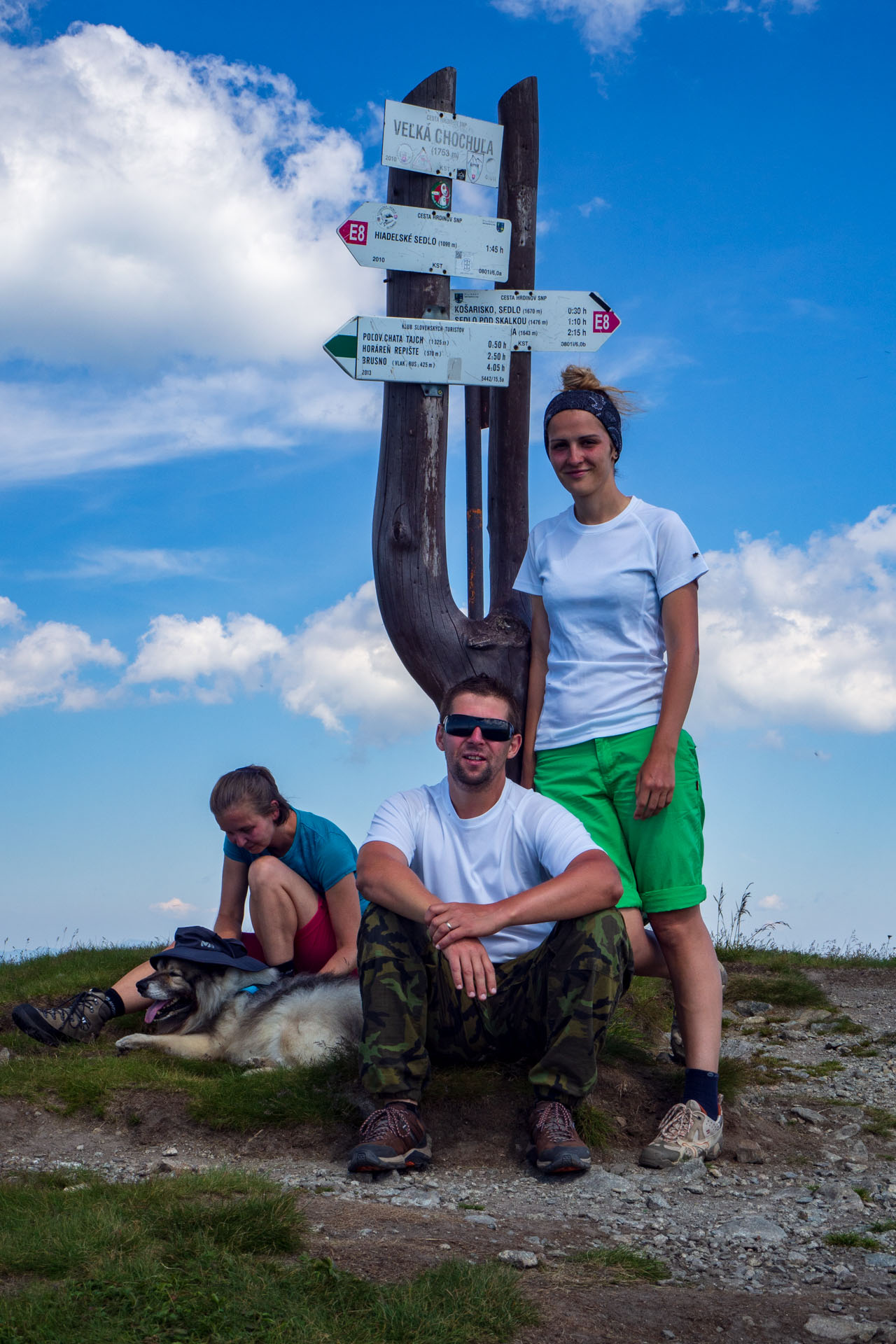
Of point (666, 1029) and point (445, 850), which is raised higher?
point (445, 850)

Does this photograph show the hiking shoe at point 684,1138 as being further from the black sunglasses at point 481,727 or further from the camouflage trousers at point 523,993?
the black sunglasses at point 481,727

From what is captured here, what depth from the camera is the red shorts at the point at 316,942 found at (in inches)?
243

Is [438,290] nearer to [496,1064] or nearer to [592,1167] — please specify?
[496,1064]

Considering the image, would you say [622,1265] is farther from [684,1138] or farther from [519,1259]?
[684,1138]

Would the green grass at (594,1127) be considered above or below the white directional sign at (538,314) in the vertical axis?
below

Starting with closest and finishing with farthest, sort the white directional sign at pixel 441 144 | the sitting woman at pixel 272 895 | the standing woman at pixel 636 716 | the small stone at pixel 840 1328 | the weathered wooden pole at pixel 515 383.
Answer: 1. the small stone at pixel 840 1328
2. the standing woman at pixel 636 716
3. the sitting woman at pixel 272 895
4. the white directional sign at pixel 441 144
5. the weathered wooden pole at pixel 515 383

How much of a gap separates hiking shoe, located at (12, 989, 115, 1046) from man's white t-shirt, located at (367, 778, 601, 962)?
2786 millimetres

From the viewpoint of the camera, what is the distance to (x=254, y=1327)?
2686 mm

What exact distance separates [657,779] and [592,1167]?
163cm

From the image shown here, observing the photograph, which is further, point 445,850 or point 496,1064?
point 496,1064

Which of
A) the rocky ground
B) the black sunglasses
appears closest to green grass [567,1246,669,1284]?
the rocky ground

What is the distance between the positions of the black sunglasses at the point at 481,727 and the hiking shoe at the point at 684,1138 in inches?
71.0

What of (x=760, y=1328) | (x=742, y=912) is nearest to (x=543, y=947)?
(x=760, y=1328)

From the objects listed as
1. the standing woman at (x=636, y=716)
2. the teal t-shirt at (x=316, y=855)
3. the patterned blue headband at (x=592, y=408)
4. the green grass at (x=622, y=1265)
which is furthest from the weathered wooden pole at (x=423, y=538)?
the green grass at (x=622, y=1265)
